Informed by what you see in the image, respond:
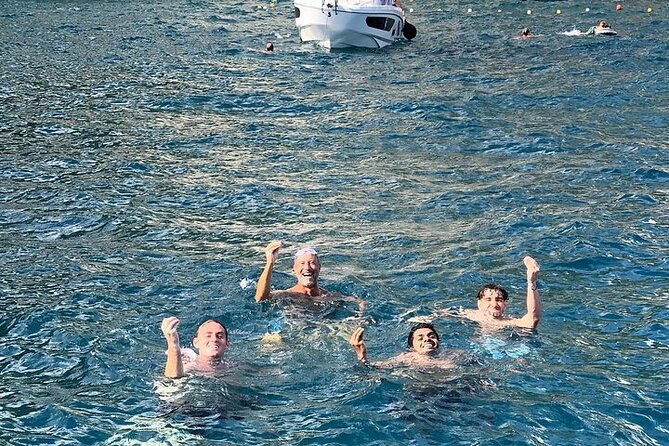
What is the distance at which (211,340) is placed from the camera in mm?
7914

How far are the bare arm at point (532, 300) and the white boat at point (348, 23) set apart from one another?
1779 centimetres

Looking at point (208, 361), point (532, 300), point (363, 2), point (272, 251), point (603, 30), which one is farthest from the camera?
point (363, 2)

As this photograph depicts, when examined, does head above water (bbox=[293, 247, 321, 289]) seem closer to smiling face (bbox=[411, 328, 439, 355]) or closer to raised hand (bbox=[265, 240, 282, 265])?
raised hand (bbox=[265, 240, 282, 265])

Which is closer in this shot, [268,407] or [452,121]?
[268,407]

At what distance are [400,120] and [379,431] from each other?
11266 millimetres

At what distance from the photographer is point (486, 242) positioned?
11.4 meters

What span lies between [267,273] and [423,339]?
1.99m

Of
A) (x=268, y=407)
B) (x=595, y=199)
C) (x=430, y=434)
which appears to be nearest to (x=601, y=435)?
(x=430, y=434)

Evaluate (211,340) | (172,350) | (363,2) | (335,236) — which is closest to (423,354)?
(211,340)

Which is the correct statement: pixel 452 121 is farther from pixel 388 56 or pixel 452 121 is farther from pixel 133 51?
pixel 133 51

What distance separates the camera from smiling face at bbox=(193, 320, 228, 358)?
791 centimetres

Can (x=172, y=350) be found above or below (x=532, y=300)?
below

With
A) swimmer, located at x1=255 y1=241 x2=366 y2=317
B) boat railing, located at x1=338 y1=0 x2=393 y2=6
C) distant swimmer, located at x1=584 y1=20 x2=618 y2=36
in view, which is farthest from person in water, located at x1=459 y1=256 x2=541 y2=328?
boat railing, located at x1=338 y1=0 x2=393 y2=6

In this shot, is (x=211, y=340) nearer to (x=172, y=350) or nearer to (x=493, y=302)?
(x=172, y=350)
